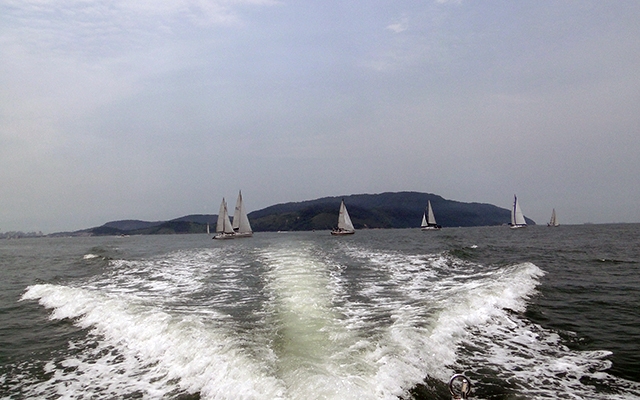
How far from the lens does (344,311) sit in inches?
559

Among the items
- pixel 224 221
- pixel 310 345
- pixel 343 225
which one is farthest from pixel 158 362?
pixel 343 225

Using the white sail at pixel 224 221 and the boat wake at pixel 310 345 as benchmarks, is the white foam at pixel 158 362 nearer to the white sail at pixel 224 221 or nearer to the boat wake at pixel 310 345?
the boat wake at pixel 310 345

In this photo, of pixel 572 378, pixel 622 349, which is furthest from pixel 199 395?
pixel 622 349

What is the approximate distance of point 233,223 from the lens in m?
102

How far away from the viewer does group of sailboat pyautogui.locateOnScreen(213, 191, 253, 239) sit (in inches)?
3905

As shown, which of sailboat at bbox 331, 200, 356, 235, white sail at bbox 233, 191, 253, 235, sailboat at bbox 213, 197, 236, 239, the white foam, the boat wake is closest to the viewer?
the boat wake

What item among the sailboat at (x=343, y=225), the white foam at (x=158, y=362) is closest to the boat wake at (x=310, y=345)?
the white foam at (x=158, y=362)

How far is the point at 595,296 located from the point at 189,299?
19801mm

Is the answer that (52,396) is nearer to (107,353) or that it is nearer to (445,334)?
(107,353)

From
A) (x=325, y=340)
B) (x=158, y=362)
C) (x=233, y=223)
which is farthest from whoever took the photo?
(x=233, y=223)

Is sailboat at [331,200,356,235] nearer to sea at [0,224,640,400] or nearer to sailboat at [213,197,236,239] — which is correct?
sailboat at [213,197,236,239]

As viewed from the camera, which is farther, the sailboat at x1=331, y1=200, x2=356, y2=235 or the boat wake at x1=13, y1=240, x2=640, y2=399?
the sailboat at x1=331, y1=200, x2=356, y2=235

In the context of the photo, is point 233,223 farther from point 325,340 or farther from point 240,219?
point 325,340

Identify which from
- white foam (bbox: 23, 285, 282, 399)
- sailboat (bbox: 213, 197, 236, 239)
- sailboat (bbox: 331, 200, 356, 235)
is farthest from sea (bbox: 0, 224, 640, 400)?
sailboat (bbox: 331, 200, 356, 235)
